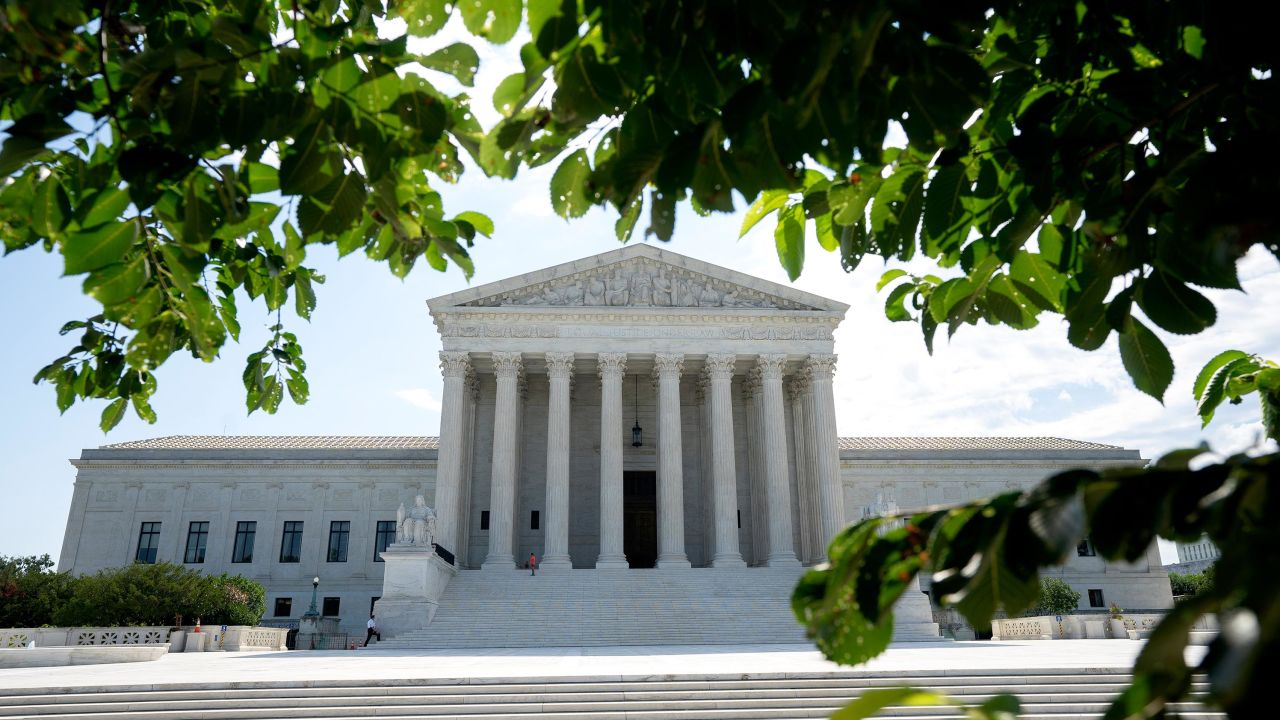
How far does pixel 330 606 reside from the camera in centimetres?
4553

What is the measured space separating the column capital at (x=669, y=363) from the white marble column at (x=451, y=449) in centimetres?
904

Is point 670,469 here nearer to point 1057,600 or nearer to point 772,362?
point 772,362

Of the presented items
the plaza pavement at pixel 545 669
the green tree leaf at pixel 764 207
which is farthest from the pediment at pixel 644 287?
the green tree leaf at pixel 764 207

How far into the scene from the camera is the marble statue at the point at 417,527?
105 ft

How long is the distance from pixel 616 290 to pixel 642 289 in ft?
4.21

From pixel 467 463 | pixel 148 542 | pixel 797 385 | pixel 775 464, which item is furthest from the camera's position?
pixel 148 542

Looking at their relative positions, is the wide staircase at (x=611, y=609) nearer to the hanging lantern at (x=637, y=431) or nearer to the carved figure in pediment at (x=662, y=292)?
the hanging lantern at (x=637, y=431)

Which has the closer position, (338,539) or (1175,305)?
(1175,305)

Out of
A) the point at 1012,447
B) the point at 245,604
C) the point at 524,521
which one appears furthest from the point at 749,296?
the point at 245,604

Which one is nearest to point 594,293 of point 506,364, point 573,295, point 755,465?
point 573,295

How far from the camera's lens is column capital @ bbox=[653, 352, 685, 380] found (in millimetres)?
40219

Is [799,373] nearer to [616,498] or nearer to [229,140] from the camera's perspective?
[616,498]

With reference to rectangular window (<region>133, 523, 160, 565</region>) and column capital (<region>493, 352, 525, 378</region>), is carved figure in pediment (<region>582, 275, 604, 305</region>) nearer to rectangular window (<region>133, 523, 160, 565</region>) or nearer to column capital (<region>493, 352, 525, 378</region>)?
column capital (<region>493, 352, 525, 378</region>)

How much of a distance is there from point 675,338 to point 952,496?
2026 centimetres
